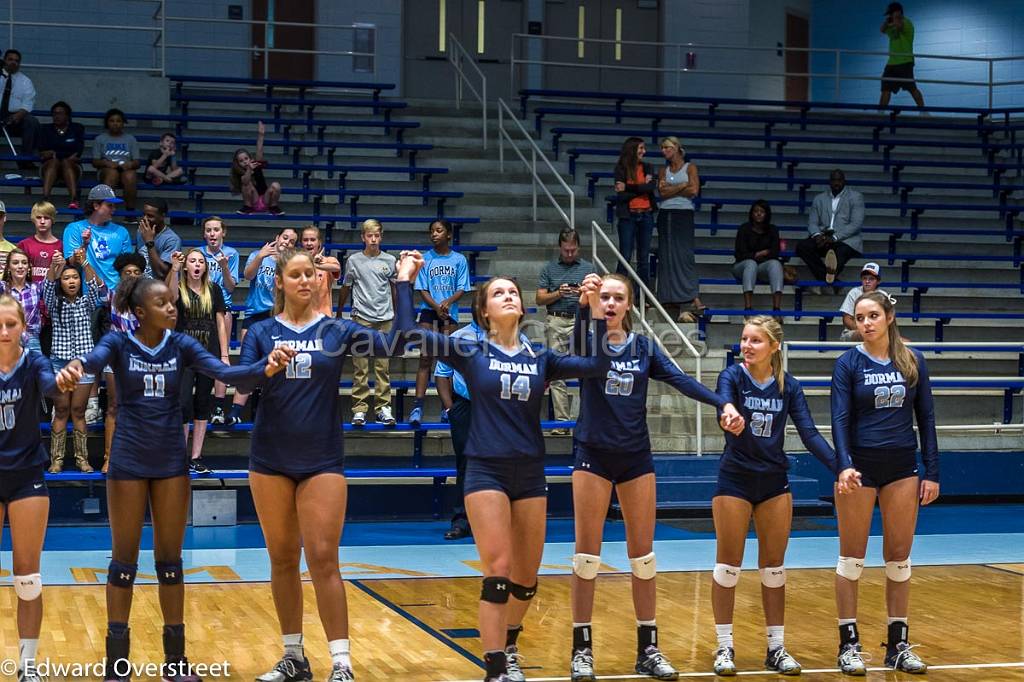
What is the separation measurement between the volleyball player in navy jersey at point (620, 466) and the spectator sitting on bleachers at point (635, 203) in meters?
8.02

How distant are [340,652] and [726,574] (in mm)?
1978

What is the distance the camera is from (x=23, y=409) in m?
5.91

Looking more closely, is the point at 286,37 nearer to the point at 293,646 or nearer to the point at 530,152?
the point at 530,152

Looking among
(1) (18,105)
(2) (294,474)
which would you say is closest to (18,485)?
(2) (294,474)

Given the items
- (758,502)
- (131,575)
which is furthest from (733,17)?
(131,575)

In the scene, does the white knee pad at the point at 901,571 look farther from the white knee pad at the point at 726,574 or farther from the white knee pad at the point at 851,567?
the white knee pad at the point at 726,574

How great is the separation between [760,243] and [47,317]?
26.4 feet

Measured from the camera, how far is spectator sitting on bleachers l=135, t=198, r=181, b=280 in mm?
11953

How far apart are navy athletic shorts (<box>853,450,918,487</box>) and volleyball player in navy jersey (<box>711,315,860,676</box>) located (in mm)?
166

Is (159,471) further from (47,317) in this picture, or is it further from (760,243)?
(760,243)

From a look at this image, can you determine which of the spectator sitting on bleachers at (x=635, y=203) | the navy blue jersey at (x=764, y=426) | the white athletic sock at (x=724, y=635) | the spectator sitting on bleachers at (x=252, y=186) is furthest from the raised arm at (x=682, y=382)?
the spectator sitting on bleachers at (x=252, y=186)

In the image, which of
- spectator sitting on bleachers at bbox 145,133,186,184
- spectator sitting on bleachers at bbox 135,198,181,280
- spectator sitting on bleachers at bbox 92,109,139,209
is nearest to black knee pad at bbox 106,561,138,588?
spectator sitting on bleachers at bbox 135,198,181,280

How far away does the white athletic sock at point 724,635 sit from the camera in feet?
21.3

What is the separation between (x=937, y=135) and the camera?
20.3m
